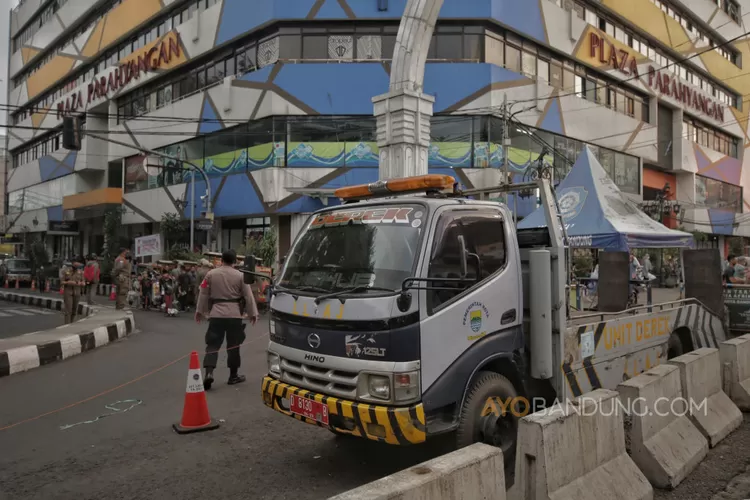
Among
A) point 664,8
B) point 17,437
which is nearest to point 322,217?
point 17,437

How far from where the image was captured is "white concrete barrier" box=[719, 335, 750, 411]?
5.88m

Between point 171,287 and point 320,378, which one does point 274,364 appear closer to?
point 320,378

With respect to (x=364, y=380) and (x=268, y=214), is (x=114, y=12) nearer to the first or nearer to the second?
(x=268, y=214)

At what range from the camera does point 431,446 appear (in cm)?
447

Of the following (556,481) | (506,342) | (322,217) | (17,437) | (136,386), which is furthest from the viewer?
(136,386)

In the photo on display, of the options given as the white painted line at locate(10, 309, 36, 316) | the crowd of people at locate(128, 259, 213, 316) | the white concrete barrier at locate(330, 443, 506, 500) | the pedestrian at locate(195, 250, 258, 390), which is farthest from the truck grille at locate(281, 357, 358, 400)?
the white painted line at locate(10, 309, 36, 316)

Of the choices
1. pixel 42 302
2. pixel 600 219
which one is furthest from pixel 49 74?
pixel 600 219

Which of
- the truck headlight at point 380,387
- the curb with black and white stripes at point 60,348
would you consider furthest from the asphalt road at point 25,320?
the truck headlight at point 380,387

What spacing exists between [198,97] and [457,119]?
1315cm

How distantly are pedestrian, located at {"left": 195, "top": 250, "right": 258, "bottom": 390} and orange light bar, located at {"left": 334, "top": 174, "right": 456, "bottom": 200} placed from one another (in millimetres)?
2253

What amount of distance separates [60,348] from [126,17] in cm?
3039

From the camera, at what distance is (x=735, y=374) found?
590cm

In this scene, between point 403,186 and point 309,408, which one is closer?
point 309,408

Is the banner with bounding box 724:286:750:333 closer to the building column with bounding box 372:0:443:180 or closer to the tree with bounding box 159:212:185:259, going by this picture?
the building column with bounding box 372:0:443:180
